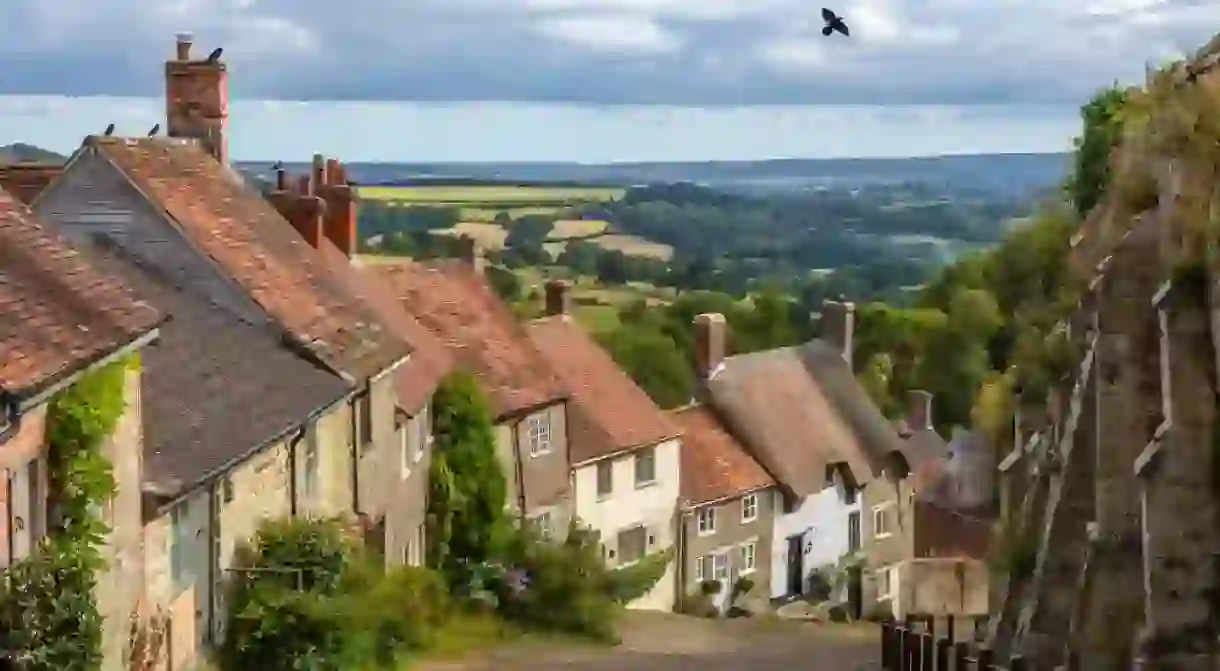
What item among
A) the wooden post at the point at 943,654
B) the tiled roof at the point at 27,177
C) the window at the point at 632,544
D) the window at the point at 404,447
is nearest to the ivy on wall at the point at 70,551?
the wooden post at the point at 943,654

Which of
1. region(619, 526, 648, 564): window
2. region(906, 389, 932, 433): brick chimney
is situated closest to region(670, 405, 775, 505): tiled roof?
region(619, 526, 648, 564): window

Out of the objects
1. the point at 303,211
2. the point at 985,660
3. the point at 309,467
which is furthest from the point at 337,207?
the point at 985,660

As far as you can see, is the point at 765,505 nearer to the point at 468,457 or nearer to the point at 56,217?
the point at 468,457

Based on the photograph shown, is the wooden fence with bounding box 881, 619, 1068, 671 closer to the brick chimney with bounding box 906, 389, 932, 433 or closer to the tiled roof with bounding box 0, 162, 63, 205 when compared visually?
the tiled roof with bounding box 0, 162, 63, 205

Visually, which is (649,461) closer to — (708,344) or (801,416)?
(708,344)

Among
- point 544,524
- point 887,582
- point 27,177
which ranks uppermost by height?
point 27,177

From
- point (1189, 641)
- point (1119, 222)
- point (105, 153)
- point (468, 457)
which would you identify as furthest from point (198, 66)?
point (1189, 641)
